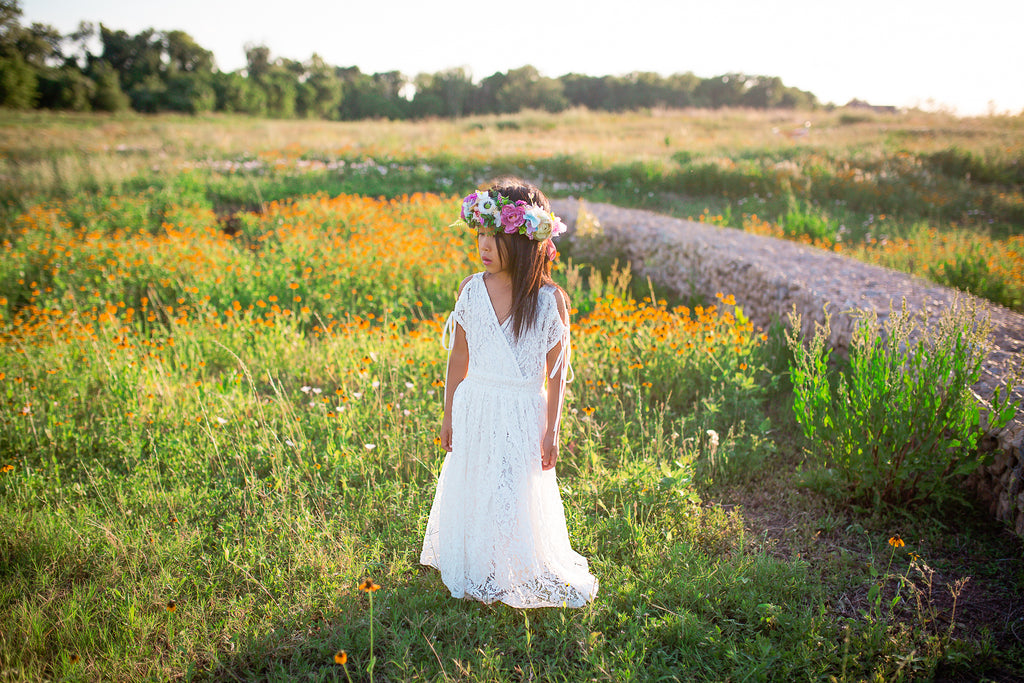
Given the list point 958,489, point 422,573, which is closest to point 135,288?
point 422,573

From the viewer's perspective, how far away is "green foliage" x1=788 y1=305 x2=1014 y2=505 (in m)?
2.61

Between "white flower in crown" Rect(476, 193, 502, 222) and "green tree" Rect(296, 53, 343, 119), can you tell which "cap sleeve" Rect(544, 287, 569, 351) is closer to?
"white flower in crown" Rect(476, 193, 502, 222)

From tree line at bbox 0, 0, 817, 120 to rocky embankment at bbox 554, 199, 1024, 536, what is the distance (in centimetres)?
2662

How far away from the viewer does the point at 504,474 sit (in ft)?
7.47

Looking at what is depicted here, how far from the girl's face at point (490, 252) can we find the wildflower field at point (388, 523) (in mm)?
1269

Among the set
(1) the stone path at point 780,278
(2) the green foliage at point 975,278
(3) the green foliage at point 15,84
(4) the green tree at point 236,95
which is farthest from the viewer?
(4) the green tree at point 236,95

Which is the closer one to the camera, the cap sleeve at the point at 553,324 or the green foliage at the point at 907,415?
the cap sleeve at the point at 553,324

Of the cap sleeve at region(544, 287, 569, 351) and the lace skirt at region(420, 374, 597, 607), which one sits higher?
the cap sleeve at region(544, 287, 569, 351)

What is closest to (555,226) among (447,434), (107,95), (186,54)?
(447,434)

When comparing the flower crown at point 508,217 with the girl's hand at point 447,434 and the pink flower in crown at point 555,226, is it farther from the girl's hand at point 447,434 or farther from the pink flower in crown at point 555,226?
the girl's hand at point 447,434

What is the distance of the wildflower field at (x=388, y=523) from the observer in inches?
83.5

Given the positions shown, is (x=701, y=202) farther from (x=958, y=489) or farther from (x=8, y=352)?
(x=8, y=352)

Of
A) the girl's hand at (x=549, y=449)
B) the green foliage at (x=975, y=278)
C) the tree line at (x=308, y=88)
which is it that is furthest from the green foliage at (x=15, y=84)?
the green foliage at (x=975, y=278)

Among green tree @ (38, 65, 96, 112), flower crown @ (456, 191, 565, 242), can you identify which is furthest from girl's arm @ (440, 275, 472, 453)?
green tree @ (38, 65, 96, 112)
